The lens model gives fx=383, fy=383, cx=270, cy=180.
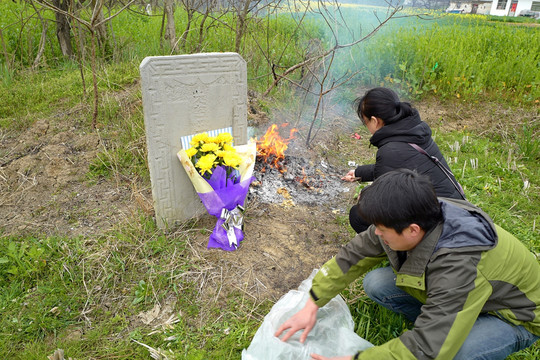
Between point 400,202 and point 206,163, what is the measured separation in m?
1.62

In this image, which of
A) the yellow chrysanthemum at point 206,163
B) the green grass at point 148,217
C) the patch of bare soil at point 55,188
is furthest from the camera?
the patch of bare soil at point 55,188

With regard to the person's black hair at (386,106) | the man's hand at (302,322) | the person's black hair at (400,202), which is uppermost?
the person's black hair at (386,106)

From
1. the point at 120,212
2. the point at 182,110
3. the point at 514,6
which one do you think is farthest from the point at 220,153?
the point at 514,6

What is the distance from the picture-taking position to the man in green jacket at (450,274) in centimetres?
A: 156

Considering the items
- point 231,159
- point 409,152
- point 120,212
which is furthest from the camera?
point 120,212

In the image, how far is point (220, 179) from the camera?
2930 mm

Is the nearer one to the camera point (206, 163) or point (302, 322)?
point (302, 322)

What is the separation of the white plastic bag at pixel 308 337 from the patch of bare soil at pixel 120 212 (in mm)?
520

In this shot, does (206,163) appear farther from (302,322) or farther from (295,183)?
(295,183)

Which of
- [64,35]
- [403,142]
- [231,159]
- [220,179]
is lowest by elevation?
[220,179]

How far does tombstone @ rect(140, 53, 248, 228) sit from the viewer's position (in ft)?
9.40

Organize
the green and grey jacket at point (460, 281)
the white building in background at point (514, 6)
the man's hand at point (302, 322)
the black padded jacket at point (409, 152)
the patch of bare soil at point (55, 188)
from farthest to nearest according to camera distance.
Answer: the white building in background at point (514, 6) → the patch of bare soil at point (55, 188) → the black padded jacket at point (409, 152) → the man's hand at point (302, 322) → the green and grey jacket at point (460, 281)

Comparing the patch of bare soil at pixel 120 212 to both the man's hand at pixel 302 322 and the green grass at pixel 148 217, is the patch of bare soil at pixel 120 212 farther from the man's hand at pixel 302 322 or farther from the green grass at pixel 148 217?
the man's hand at pixel 302 322

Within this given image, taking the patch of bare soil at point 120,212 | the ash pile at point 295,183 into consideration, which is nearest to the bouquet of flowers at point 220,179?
the patch of bare soil at point 120,212
